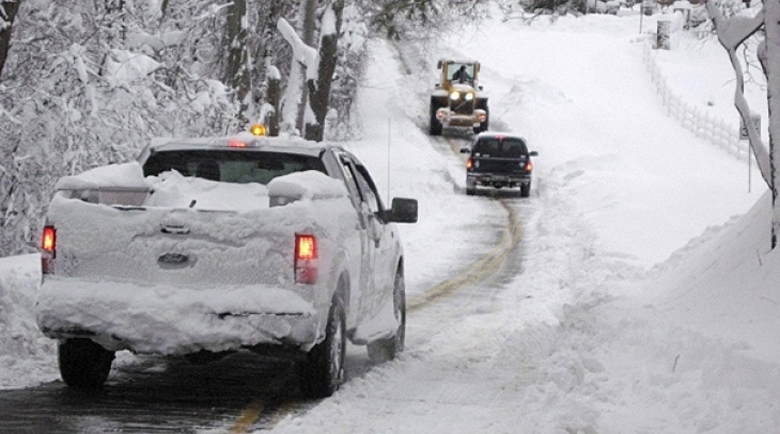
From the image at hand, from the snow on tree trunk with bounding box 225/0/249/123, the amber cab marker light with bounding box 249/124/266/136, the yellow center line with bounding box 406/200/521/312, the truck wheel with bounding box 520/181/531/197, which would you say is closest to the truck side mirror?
the amber cab marker light with bounding box 249/124/266/136

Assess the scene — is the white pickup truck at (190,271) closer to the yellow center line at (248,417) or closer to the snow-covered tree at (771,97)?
the yellow center line at (248,417)

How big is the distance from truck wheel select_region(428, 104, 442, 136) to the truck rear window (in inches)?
1557

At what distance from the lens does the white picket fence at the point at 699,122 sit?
4753 centimetres

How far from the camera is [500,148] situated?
121 ft

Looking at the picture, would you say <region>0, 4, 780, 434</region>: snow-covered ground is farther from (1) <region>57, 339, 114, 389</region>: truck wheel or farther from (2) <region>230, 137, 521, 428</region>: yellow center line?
(1) <region>57, 339, 114, 389</region>: truck wheel

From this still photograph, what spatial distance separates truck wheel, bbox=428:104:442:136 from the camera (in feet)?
162

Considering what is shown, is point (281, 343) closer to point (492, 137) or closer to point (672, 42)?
point (492, 137)

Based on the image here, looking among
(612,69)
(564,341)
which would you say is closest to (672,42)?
(612,69)

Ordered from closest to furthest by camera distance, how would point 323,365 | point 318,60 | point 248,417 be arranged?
1. point 248,417
2. point 323,365
3. point 318,60

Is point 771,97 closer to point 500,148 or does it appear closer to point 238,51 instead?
point 238,51

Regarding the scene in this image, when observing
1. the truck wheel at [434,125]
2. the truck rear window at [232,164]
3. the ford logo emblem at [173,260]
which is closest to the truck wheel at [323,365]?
the ford logo emblem at [173,260]

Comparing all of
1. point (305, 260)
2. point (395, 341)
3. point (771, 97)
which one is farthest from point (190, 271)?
point (771, 97)

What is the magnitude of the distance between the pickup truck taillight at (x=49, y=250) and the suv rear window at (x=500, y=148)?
28.4m

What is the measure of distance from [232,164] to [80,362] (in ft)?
5.93
